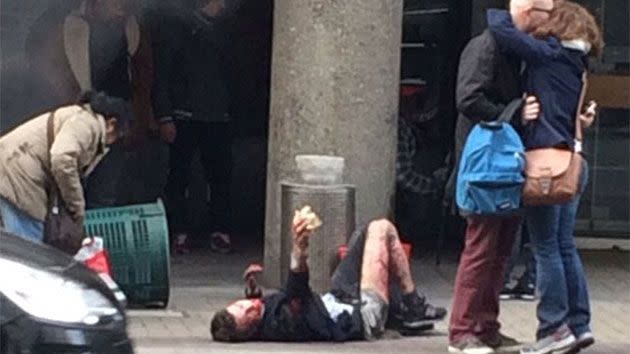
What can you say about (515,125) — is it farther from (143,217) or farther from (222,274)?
(222,274)

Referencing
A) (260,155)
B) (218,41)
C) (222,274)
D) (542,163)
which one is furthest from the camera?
(260,155)

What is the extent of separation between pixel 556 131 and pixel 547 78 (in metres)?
0.27

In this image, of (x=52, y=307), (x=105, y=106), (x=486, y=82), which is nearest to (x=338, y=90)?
(x=105, y=106)

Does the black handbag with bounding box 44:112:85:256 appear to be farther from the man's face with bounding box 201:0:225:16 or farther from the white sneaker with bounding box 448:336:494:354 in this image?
the man's face with bounding box 201:0:225:16

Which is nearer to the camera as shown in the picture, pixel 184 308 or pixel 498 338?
pixel 498 338

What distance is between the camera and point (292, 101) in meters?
11.7

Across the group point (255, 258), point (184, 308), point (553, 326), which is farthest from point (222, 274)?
point (553, 326)

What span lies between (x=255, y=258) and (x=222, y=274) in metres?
0.82

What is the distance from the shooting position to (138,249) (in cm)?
1080

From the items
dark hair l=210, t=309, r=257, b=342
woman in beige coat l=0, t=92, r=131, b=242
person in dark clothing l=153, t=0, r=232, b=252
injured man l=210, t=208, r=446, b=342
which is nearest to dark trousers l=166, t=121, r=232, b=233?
person in dark clothing l=153, t=0, r=232, b=252

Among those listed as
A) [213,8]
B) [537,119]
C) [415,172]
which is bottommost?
[415,172]

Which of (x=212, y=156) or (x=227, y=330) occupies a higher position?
(x=212, y=156)

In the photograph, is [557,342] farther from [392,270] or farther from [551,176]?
[392,270]

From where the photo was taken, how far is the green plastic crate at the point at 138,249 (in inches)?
424
